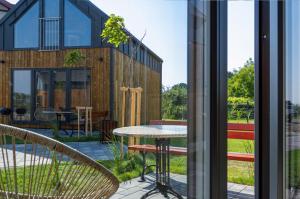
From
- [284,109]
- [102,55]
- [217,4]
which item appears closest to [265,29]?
[217,4]

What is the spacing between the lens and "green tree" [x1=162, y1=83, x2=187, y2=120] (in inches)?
46.5

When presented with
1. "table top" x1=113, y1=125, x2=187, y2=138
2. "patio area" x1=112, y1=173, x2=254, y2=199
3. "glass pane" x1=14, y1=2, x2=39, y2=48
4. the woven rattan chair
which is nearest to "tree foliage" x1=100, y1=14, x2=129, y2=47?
"glass pane" x1=14, y1=2, x2=39, y2=48

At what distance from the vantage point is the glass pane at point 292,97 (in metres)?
1.20

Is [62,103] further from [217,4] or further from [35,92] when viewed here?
[217,4]

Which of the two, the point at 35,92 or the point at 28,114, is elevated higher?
the point at 35,92

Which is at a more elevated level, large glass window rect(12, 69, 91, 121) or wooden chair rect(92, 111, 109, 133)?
large glass window rect(12, 69, 91, 121)

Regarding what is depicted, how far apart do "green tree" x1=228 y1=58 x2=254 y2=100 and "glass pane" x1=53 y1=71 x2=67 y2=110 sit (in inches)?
40.0

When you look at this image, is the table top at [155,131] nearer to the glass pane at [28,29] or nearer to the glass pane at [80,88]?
the glass pane at [80,88]

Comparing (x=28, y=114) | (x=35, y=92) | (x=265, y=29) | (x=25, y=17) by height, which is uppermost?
(x=25, y=17)

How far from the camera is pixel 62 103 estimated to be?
1.90m

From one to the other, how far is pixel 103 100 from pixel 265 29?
117 cm

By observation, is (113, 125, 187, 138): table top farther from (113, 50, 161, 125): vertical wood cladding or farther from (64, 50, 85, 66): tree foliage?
(64, 50, 85, 66): tree foliage

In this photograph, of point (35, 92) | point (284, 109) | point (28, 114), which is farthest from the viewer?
point (35, 92)

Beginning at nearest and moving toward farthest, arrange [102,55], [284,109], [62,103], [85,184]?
[85,184], [284,109], [62,103], [102,55]
